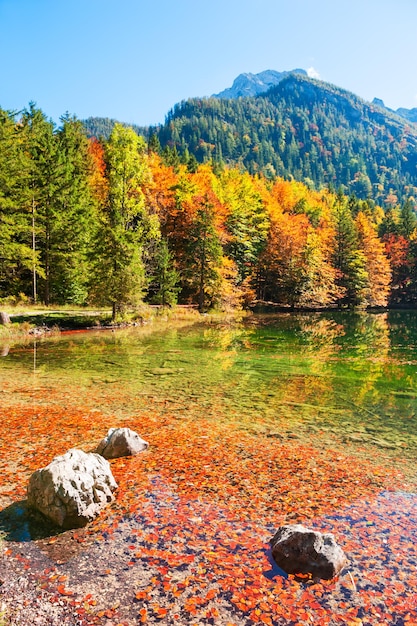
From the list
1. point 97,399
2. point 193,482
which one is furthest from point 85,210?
point 193,482

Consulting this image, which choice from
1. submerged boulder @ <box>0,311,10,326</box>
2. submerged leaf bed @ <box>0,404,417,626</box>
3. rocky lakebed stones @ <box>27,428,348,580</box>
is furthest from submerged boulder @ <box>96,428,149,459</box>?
submerged boulder @ <box>0,311,10,326</box>

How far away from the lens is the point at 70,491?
262 inches

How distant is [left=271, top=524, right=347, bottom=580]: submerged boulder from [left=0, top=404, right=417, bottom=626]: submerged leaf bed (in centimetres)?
14

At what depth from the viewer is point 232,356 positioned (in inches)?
892

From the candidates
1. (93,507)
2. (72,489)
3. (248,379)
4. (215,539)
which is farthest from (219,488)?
(248,379)

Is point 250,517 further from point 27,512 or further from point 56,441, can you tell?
point 56,441

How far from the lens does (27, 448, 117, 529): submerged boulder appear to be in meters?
6.60

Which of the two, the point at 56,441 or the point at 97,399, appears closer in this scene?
the point at 56,441

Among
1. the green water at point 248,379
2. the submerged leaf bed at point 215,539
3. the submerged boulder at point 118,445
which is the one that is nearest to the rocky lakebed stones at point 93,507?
the submerged leaf bed at point 215,539

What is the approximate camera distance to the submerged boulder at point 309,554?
5.54 m

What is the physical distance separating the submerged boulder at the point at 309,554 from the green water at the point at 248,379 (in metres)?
5.03

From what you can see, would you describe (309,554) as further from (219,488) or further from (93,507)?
(93,507)

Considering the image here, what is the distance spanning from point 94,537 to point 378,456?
6.79 metres

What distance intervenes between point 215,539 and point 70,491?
248 cm
